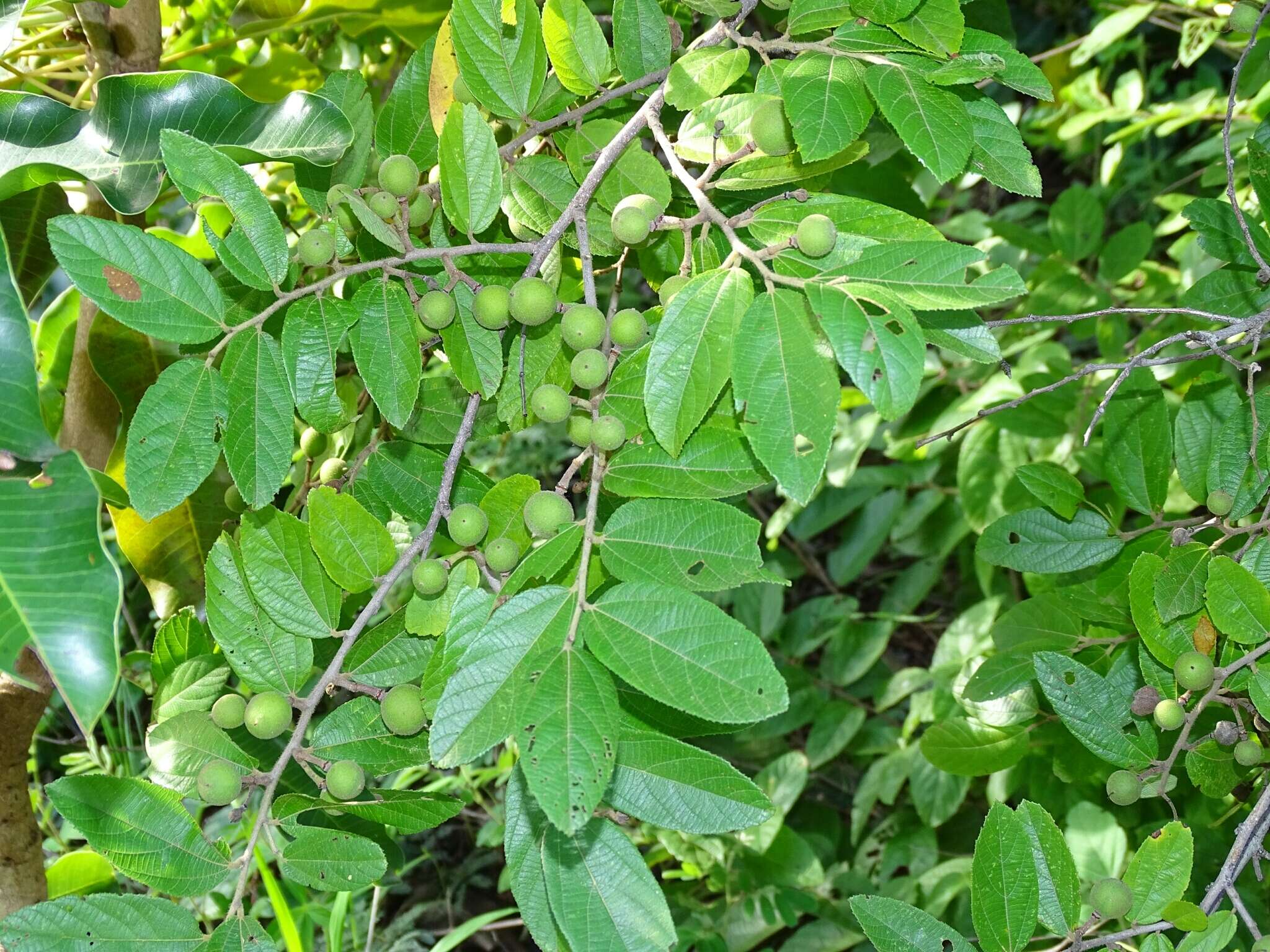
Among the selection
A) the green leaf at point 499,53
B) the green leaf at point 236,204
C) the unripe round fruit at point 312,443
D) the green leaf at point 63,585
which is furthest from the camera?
the unripe round fruit at point 312,443

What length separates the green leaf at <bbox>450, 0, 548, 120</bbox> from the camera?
0.96 meters

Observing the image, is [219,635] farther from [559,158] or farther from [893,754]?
[893,754]

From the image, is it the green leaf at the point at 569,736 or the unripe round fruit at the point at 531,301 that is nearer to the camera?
the green leaf at the point at 569,736

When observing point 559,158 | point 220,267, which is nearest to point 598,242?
point 559,158

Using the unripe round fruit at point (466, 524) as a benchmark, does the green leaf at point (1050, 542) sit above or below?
below

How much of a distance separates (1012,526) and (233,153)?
926mm

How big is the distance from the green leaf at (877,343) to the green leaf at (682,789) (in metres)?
0.28

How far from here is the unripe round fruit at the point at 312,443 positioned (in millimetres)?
1229

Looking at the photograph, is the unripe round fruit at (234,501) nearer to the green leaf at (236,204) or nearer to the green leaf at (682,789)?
the green leaf at (236,204)

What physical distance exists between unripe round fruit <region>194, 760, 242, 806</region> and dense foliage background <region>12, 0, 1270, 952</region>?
0.06ft

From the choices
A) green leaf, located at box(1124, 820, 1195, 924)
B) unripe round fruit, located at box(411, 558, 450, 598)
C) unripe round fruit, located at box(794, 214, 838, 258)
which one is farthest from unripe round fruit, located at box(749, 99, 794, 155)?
green leaf, located at box(1124, 820, 1195, 924)

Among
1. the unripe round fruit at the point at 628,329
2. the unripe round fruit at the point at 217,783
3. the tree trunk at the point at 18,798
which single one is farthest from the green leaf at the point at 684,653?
the tree trunk at the point at 18,798

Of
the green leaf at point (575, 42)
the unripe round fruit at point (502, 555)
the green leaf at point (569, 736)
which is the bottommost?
the unripe round fruit at point (502, 555)

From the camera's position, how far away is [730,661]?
0.74m
